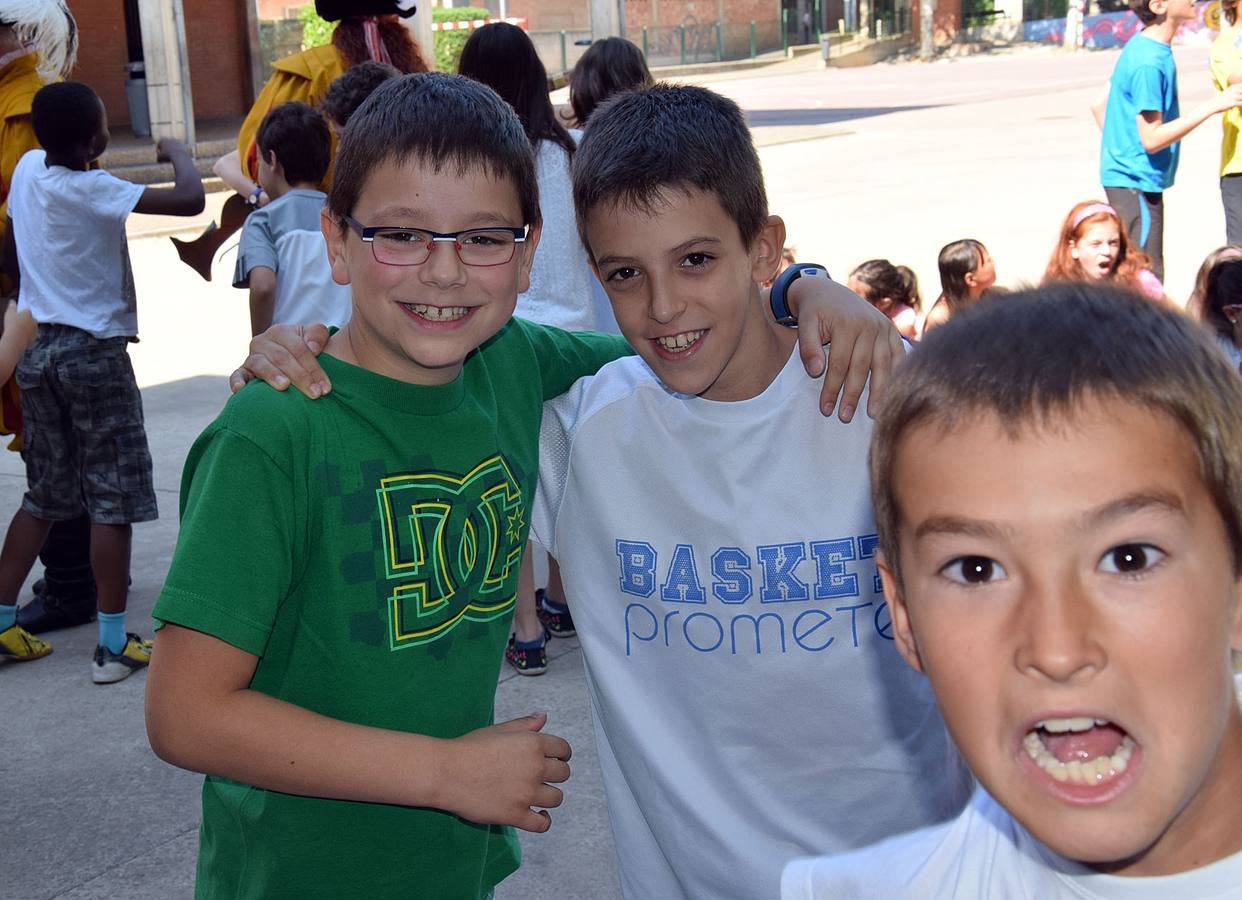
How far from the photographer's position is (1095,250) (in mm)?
6156

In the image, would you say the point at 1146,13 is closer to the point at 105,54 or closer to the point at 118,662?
the point at 118,662

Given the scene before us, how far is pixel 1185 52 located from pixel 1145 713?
4482cm

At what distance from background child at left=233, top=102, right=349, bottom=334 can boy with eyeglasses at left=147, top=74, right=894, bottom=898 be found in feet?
7.86

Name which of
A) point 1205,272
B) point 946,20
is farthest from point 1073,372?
point 946,20

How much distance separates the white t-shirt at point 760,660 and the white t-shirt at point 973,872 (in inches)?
31.1

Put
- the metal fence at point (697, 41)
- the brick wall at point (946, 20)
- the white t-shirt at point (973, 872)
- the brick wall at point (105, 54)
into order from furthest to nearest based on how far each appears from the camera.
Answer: the brick wall at point (946, 20) → the metal fence at point (697, 41) → the brick wall at point (105, 54) → the white t-shirt at point (973, 872)

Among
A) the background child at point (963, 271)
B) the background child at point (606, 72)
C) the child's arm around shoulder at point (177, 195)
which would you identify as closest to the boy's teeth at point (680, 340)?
the child's arm around shoulder at point (177, 195)

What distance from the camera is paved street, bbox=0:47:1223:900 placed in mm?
3764

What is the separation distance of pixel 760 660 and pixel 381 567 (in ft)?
2.05

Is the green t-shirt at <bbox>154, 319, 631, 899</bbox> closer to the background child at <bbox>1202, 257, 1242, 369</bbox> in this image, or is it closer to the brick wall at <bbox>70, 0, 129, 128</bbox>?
the background child at <bbox>1202, 257, 1242, 369</bbox>

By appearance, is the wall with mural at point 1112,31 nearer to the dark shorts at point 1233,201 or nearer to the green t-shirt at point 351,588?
the dark shorts at point 1233,201

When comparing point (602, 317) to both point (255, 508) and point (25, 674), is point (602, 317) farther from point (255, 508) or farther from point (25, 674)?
point (255, 508)

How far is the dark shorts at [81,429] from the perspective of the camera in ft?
16.0

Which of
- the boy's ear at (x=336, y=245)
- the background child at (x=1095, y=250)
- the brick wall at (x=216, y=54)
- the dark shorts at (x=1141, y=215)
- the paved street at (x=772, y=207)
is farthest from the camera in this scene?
the brick wall at (x=216, y=54)
